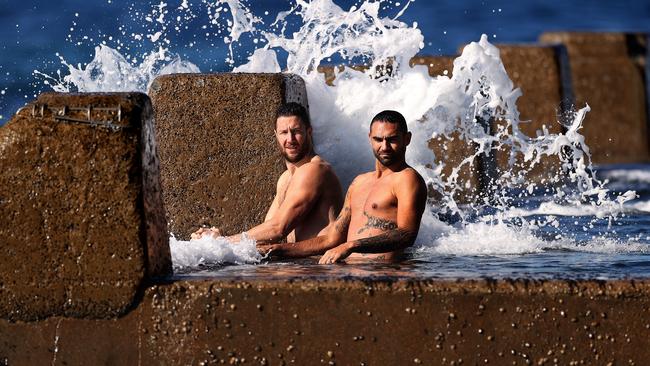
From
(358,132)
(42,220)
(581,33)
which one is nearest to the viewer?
(42,220)

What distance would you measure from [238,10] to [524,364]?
18.0 ft

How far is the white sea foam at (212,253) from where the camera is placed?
662 cm

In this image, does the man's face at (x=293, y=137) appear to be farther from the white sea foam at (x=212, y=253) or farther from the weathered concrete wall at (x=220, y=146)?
the white sea foam at (x=212, y=253)

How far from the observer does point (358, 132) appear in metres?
9.34

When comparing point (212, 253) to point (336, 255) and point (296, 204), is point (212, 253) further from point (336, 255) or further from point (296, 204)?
point (296, 204)

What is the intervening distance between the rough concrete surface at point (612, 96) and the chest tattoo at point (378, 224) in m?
11.8

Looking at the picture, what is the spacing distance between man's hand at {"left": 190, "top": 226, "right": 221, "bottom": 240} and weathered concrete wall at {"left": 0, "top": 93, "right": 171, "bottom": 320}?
2246 millimetres

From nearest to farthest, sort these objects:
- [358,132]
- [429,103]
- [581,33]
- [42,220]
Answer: [42,220], [358,132], [429,103], [581,33]

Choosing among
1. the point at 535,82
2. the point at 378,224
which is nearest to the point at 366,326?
the point at 378,224

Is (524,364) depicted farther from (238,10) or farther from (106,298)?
(238,10)

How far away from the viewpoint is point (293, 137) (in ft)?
26.0

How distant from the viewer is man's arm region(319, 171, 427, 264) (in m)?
6.75

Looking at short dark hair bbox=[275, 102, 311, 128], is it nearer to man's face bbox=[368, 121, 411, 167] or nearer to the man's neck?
the man's neck

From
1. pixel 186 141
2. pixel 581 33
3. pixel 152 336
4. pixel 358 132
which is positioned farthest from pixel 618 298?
pixel 581 33
